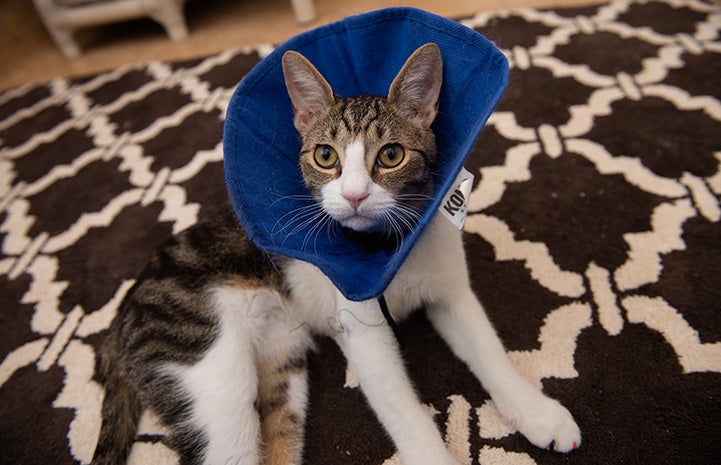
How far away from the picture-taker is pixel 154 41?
9.32 ft

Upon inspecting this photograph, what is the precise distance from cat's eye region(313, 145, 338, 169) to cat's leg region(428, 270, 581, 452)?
0.35m

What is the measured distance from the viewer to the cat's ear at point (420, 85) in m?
0.75

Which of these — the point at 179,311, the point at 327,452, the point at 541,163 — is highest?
the point at 179,311

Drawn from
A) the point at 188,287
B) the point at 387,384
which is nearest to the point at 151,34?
the point at 188,287

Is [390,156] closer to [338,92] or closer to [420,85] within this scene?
[420,85]

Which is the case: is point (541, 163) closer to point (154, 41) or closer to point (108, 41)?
point (154, 41)

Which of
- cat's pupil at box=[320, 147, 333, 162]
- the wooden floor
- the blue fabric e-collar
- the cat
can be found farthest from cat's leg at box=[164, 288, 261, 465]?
the wooden floor

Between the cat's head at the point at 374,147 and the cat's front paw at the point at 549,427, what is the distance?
1.38ft

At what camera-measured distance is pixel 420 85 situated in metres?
0.80

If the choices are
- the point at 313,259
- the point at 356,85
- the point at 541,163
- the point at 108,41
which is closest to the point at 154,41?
the point at 108,41

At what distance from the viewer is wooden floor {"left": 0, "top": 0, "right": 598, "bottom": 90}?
101 inches

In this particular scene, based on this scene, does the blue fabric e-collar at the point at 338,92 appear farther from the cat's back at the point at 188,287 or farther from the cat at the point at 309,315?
the cat's back at the point at 188,287

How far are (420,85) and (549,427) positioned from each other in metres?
0.67

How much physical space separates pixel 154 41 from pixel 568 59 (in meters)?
2.49
